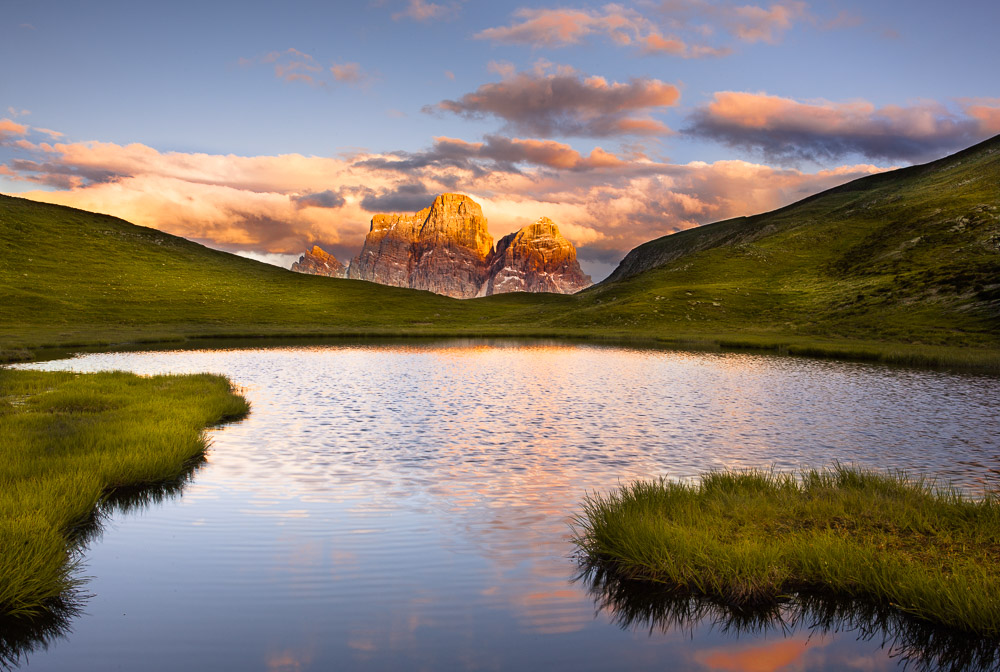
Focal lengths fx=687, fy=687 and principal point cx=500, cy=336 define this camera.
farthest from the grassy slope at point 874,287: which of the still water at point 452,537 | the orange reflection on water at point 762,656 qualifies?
the orange reflection on water at point 762,656

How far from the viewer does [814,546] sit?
1219cm

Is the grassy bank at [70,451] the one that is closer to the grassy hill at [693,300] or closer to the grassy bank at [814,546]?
the grassy bank at [814,546]

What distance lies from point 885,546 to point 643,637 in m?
5.16

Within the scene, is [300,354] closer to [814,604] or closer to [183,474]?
[183,474]

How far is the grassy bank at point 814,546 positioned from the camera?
10.6 m

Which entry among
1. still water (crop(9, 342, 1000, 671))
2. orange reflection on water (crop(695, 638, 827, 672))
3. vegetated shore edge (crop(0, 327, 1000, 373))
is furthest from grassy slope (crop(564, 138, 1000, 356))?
orange reflection on water (crop(695, 638, 827, 672))

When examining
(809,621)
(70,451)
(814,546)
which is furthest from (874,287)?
(70,451)

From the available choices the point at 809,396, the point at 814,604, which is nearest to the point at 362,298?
the point at 809,396

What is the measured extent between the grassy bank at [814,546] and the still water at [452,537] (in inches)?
21.5

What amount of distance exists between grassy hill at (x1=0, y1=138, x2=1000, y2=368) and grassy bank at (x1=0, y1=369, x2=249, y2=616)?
39.6 m

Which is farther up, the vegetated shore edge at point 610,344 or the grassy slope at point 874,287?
the grassy slope at point 874,287

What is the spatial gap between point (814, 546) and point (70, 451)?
19661mm

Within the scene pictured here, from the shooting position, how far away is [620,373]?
181 feet

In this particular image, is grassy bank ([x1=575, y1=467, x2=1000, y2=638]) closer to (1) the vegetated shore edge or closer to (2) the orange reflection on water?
(2) the orange reflection on water
